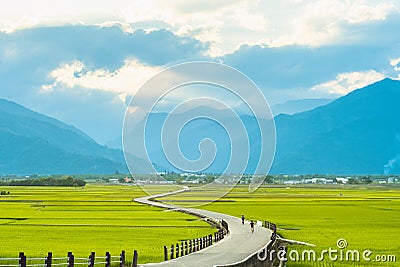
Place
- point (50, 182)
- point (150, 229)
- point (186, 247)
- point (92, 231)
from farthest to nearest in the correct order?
point (50, 182) → point (150, 229) → point (92, 231) → point (186, 247)

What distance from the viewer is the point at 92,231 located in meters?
37.2

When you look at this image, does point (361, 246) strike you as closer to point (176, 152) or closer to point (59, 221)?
point (176, 152)

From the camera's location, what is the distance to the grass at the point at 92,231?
2808cm

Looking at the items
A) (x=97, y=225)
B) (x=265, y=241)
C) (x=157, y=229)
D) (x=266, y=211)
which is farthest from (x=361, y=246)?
(x=266, y=211)

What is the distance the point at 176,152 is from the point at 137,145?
153 centimetres

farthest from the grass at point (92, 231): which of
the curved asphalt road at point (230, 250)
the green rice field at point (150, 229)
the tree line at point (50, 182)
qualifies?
the tree line at point (50, 182)

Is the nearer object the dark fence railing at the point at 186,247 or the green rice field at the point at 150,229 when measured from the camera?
the dark fence railing at the point at 186,247

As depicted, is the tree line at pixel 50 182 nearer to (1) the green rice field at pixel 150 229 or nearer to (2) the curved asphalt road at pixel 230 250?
(1) the green rice field at pixel 150 229

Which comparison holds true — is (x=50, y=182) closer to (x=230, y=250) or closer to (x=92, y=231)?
(x=92, y=231)

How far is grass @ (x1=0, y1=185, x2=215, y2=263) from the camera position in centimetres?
2808

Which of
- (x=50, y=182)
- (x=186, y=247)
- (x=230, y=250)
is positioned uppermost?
(x=50, y=182)

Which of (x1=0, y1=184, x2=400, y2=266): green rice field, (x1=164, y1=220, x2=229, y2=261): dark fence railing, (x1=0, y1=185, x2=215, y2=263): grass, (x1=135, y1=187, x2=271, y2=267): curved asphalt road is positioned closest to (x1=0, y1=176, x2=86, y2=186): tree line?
(x1=0, y1=184, x2=400, y2=266): green rice field

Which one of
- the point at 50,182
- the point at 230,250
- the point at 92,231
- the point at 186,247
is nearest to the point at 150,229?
the point at 92,231

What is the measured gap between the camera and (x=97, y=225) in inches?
1635
